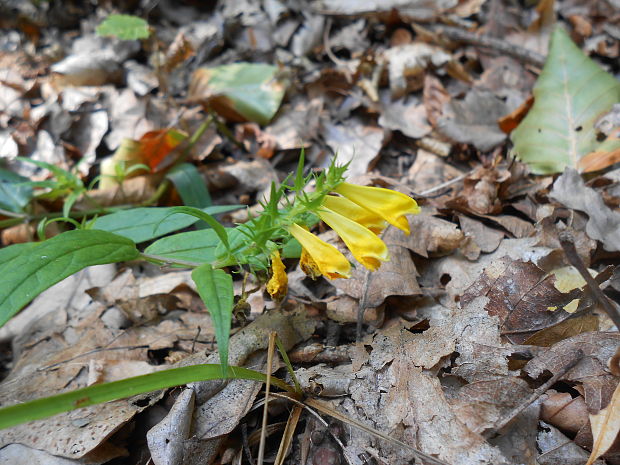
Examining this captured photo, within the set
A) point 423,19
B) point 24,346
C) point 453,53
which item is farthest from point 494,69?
point 24,346

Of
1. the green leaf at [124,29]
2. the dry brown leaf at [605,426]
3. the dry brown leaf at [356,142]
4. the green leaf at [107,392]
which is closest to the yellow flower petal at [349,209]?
the green leaf at [107,392]

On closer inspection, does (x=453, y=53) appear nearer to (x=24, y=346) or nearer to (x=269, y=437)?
(x=269, y=437)

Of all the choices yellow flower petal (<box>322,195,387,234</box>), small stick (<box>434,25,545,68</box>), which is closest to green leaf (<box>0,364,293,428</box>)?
yellow flower petal (<box>322,195,387,234</box>)

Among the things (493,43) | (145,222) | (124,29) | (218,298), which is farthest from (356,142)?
(218,298)

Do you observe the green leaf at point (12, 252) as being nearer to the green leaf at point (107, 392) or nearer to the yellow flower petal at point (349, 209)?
the green leaf at point (107, 392)

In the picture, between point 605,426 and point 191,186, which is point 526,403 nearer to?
point 605,426

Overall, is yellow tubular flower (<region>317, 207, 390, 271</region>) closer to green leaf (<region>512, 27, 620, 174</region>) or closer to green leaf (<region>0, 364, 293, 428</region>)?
green leaf (<region>0, 364, 293, 428</region>)
